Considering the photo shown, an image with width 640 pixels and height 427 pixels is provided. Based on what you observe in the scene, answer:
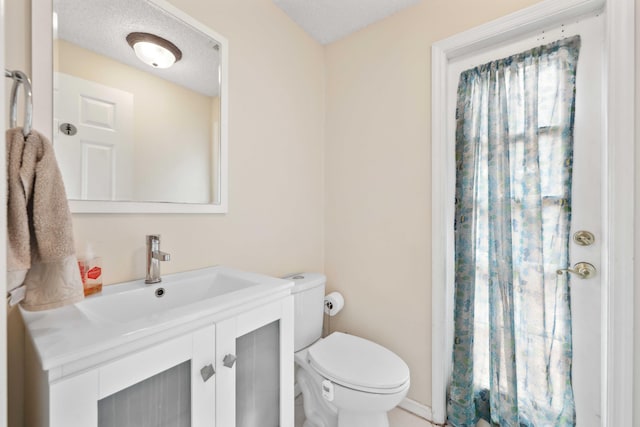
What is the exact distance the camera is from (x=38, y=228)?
1.91ft

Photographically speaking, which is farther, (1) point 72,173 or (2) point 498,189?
(2) point 498,189

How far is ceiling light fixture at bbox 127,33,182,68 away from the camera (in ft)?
3.54

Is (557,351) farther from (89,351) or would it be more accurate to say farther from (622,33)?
(89,351)

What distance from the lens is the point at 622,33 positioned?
3.46 ft

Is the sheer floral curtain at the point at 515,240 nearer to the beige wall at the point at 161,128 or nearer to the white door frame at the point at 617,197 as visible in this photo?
the white door frame at the point at 617,197

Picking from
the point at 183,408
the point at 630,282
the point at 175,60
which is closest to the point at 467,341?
the point at 630,282

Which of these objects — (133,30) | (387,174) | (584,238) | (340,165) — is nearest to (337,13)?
(340,165)

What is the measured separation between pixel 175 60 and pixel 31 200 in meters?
0.88

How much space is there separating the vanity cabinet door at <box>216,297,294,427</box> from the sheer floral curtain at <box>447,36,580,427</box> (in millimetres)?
941

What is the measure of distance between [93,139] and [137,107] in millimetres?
203

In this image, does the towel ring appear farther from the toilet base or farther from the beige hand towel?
the toilet base

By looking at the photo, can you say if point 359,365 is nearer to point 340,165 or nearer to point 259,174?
point 259,174

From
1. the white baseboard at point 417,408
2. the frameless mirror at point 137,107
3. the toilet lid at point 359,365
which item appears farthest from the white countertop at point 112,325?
the white baseboard at point 417,408

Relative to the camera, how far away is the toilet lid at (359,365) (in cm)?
115
